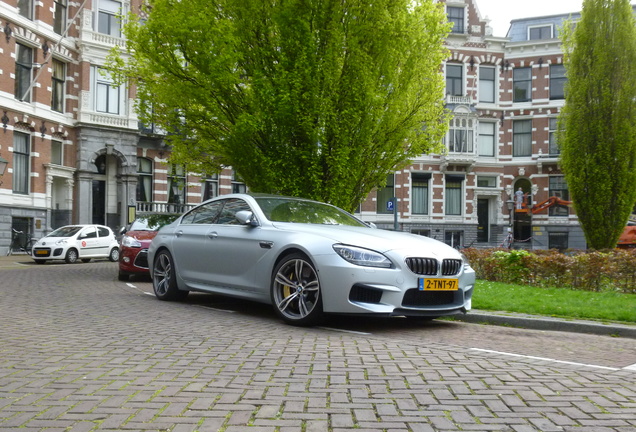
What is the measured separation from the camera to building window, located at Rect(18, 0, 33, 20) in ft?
87.6

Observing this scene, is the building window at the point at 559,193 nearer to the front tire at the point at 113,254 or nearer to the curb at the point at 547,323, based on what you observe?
the front tire at the point at 113,254

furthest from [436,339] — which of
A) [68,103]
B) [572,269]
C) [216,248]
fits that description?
[68,103]

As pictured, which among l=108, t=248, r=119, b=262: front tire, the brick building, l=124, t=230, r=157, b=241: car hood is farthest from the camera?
the brick building

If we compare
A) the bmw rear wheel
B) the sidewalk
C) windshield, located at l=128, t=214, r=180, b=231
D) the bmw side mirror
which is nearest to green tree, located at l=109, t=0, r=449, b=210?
windshield, located at l=128, t=214, r=180, b=231

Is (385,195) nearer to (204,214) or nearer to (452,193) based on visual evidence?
(452,193)

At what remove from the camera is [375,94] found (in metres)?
14.1

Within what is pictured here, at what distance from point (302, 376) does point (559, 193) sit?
37.6 m

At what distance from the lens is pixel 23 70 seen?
27.0m

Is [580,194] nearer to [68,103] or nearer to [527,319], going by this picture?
[527,319]

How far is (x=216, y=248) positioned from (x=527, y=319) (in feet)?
12.7

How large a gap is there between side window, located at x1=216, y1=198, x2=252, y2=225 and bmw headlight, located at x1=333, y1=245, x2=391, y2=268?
191 cm

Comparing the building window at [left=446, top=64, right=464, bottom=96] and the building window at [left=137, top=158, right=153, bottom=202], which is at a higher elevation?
the building window at [left=446, top=64, right=464, bottom=96]

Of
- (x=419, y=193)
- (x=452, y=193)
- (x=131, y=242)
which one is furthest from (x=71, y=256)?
(x=452, y=193)

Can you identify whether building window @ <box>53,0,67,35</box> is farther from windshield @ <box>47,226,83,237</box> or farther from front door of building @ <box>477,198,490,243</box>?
front door of building @ <box>477,198,490,243</box>
